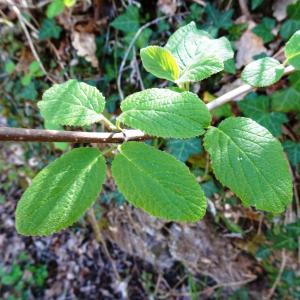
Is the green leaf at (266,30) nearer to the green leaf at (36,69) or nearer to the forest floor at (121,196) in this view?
the forest floor at (121,196)

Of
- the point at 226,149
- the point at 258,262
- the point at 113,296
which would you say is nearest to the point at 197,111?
the point at 226,149

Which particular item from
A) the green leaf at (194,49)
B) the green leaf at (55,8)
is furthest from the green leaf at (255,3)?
the green leaf at (55,8)

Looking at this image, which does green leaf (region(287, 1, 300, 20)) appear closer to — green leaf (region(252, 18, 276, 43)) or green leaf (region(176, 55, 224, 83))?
green leaf (region(252, 18, 276, 43))

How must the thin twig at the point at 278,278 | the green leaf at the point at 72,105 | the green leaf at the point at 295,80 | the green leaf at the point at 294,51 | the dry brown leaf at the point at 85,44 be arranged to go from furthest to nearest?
the dry brown leaf at the point at 85,44, the thin twig at the point at 278,278, the green leaf at the point at 295,80, the green leaf at the point at 294,51, the green leaf at the point at 72,105

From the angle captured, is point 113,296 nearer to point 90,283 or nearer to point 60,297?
point 90,283

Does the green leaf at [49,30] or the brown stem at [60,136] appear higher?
the brown stem at [60,136]

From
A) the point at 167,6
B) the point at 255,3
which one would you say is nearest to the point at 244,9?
the point at 255,3

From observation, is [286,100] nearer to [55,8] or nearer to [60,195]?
[60,195]
